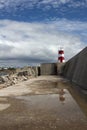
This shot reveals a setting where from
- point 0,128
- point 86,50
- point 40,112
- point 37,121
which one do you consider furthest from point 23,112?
point 86,50

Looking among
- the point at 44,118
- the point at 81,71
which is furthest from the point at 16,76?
the point at 44,118

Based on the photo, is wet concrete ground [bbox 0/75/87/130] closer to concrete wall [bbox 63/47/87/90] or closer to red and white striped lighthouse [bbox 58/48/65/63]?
concrete wall [bbox 63/47/87/90]

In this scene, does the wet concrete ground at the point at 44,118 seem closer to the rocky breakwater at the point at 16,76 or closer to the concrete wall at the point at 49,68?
the rocky breakwater at the point at 16,76

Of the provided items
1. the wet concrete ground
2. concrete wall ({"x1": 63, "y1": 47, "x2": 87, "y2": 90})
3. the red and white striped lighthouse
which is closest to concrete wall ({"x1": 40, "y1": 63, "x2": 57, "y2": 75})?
the red and white striped lighthouse

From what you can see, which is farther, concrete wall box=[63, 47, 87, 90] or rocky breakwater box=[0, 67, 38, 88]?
rocky breakwater box=[0, 67, 38, 88]

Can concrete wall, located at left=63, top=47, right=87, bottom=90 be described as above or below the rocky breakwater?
above

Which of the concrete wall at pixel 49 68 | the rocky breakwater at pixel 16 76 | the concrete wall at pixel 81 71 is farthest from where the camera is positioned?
the concrete wall at pixel 49 68

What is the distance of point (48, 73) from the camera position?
130 ft

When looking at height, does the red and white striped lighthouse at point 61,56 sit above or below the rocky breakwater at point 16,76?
above

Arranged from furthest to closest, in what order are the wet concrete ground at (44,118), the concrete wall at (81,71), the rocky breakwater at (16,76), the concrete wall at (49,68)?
the concrete wall at (49,68), the rocky breakwater at (16,76), the concrete wall at (81,71), the wet concrete ground at (44,118)

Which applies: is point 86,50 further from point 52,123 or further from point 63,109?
point 52,123

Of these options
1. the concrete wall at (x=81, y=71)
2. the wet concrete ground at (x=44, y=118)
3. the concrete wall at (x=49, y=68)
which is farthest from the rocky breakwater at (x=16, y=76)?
the wet concrete ground at (x=44, y=118)

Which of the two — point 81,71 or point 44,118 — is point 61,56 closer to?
point 81,71

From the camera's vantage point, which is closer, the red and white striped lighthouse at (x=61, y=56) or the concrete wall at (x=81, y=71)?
the concrete wall at (x=81, y=71)
